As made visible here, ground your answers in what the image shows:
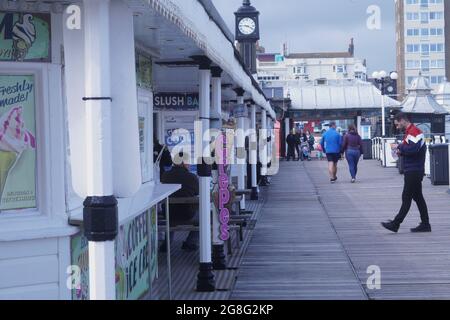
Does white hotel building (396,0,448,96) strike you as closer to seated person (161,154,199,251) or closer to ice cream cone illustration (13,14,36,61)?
seated person (161,154,199,251)

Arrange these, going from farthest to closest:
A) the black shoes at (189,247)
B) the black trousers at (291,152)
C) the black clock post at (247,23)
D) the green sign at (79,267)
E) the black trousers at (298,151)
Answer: the black trousers at (298,151)
the black trousers at (291,152)
the black clock post at (247,23)
the black shoes at (189,247)
the green sign at (79,267)

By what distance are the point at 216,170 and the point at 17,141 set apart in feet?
16.8

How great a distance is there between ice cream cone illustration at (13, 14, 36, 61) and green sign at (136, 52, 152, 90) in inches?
103

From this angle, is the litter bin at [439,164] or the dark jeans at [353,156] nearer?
the litter bin at [439,164]

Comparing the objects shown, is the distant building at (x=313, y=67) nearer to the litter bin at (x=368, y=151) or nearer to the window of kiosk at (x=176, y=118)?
the litter bin at (x=368, y=151)

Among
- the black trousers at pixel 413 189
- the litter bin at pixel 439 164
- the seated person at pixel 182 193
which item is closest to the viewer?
the seated person at pixel 182 193

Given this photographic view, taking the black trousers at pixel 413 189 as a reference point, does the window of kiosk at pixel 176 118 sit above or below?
above

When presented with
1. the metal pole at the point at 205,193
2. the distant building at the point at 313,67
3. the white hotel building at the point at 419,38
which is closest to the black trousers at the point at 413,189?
the metal pole at the point at 205,193

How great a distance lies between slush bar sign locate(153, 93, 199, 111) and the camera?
15.6 m

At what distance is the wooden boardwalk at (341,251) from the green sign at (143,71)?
2.48m

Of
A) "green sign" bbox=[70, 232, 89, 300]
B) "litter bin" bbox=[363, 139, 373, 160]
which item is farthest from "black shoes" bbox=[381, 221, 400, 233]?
"litter bin" bbox=[363, 139, 373, 160]

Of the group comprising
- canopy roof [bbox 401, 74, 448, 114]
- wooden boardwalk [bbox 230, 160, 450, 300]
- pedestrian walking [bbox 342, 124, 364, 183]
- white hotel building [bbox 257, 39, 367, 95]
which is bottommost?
wooden boardwalk [bbox 230, 160, 450, 300]

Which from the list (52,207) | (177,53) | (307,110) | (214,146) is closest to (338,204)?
(214,146)

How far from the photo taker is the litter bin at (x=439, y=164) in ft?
68.3
